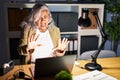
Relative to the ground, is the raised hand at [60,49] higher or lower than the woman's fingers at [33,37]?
lower

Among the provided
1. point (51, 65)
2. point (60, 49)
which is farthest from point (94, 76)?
point (60, 49)

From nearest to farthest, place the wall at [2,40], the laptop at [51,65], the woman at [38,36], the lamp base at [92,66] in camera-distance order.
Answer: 1. the laptop at [51,65]
2. the lamp base at [92,66]
3. the woman at [38,36]
4. the wall at [2,40]

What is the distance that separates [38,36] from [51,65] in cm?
76

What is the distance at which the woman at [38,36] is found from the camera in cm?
229

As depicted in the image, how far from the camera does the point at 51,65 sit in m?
1.64

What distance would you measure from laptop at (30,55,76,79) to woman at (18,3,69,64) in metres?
0.65

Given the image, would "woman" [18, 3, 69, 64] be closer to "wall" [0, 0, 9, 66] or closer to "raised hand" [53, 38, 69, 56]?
"raised hand" [53, 38, 69, 56]

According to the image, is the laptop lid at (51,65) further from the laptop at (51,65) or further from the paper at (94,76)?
the paper at (94,76)

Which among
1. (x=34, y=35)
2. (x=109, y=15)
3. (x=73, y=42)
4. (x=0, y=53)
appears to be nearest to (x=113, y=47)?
(x=109, y=15)

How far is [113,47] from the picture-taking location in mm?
3244

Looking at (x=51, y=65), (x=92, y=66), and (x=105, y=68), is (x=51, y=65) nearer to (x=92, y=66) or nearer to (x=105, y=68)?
(x=92, y=66)

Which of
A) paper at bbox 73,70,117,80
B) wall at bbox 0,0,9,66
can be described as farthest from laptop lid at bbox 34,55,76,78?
wall at bbox 0,0,9,66

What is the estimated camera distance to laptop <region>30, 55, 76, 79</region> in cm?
159

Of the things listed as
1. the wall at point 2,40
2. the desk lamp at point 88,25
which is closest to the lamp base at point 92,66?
the desk lamp at point 88,25
